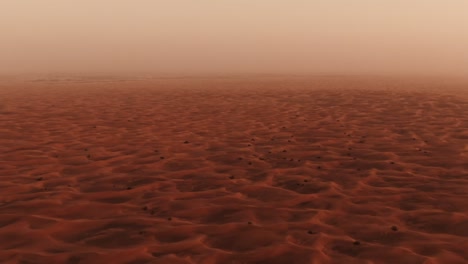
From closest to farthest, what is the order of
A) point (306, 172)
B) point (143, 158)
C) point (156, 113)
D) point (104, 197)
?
1. point (104, 197)
2. point (306, 172)
3. point (143, 158)
4. point (156, 113)

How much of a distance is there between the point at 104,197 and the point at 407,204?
12.3 ft

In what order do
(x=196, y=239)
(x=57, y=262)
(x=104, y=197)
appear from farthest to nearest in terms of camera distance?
1. (x=104, y=197)
2. (x=196, y=239)
3. (x=57, y=262)

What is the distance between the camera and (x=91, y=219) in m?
4.99

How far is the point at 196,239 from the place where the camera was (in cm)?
443

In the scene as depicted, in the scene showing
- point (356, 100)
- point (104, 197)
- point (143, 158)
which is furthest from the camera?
point (356, 100)

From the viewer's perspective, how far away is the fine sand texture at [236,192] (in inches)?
167

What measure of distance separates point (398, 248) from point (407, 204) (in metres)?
1.29

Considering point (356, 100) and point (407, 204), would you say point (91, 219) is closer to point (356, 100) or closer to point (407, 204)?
point (407, 204)

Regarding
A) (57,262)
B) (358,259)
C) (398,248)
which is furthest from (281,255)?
(57,262)

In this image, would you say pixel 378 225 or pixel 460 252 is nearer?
pixel 460 252

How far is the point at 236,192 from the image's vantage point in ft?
19.3

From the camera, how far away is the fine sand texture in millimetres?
4250

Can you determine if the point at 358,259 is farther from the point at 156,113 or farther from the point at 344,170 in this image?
the point at 156,113

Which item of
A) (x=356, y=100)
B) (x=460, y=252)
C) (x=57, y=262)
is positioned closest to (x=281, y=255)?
(x=460, y=252)
